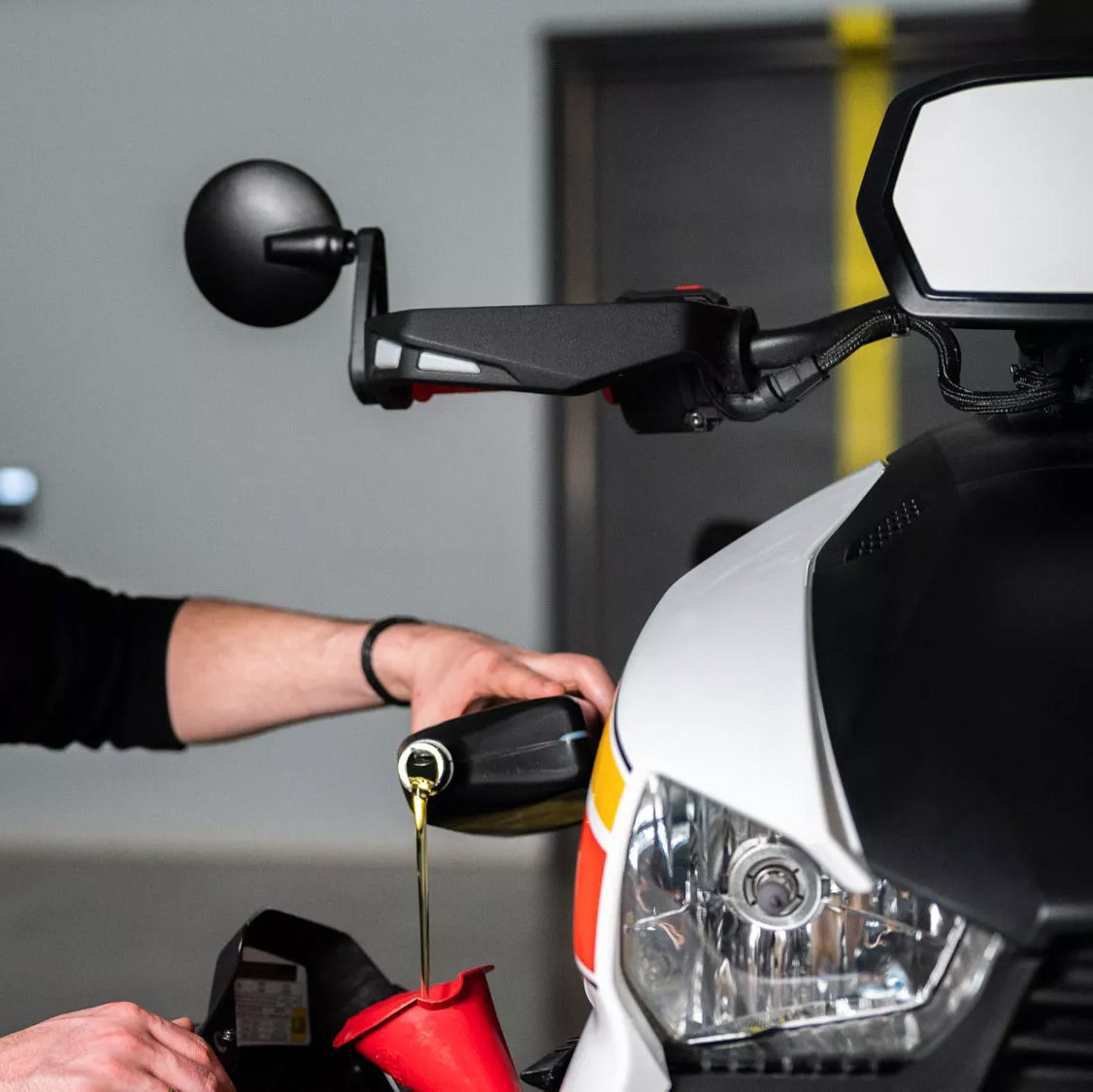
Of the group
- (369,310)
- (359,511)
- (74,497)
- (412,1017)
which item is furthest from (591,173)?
(412,1017)

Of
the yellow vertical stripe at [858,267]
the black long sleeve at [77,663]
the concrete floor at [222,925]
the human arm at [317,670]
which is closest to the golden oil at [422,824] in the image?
the human arm at [317,670]

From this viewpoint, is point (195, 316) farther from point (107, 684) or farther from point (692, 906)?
point (692, 906)

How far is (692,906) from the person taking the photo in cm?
48

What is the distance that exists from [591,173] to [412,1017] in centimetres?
313

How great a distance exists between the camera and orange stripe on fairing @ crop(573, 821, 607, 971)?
0.49m

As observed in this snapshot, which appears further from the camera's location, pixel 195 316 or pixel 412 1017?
pixel 195 316

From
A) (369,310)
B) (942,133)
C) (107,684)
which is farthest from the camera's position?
(107,684)

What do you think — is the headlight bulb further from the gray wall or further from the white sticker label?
the gray wall

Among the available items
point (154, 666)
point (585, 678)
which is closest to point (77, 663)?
point (154, 666)

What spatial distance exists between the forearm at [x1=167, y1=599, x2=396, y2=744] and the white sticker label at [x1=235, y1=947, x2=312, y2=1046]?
0.35m

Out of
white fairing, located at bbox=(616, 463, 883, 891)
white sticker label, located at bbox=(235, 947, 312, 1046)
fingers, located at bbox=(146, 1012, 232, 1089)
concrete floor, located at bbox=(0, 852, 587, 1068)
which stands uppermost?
white fairing, located at bbox=(616, 463, 883, 891)

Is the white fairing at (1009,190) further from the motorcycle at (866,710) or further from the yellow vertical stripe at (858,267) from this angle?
the yellow vertical stripe at (858,267)

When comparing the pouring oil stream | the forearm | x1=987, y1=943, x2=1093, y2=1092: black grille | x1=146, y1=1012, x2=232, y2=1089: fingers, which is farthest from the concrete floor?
x1=987, y1=943, x2=1093, y2=1092: black grille

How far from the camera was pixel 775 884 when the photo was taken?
46cm
